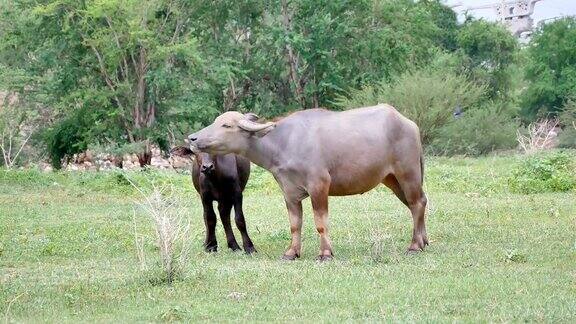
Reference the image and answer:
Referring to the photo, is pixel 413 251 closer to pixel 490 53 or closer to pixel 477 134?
pixel 477 134

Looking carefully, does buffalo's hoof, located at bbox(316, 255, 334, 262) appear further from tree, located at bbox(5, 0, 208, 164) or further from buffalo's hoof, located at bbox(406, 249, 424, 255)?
tree, located at bbox(5, 0, 208, 164)

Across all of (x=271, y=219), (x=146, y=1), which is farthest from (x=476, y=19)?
(x=271, y=219)

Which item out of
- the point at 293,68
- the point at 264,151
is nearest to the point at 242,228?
the point at 264,151

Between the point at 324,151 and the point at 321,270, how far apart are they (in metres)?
2.07

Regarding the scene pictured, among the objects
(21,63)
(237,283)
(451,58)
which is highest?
(237,283)

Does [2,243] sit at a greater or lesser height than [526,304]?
lesser

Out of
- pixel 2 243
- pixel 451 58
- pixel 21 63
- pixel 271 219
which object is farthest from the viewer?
pixel 451 58

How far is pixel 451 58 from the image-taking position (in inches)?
2228

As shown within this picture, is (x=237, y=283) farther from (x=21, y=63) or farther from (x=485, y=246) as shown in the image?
(x=21, y=63)

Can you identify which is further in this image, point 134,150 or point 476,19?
point 476,19

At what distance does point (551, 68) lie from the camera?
5931 centimetres

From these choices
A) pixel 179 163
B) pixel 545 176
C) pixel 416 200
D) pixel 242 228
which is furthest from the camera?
pixel 179 163

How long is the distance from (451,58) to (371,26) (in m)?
13.1

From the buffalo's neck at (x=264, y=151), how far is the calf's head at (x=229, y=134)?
7cm
